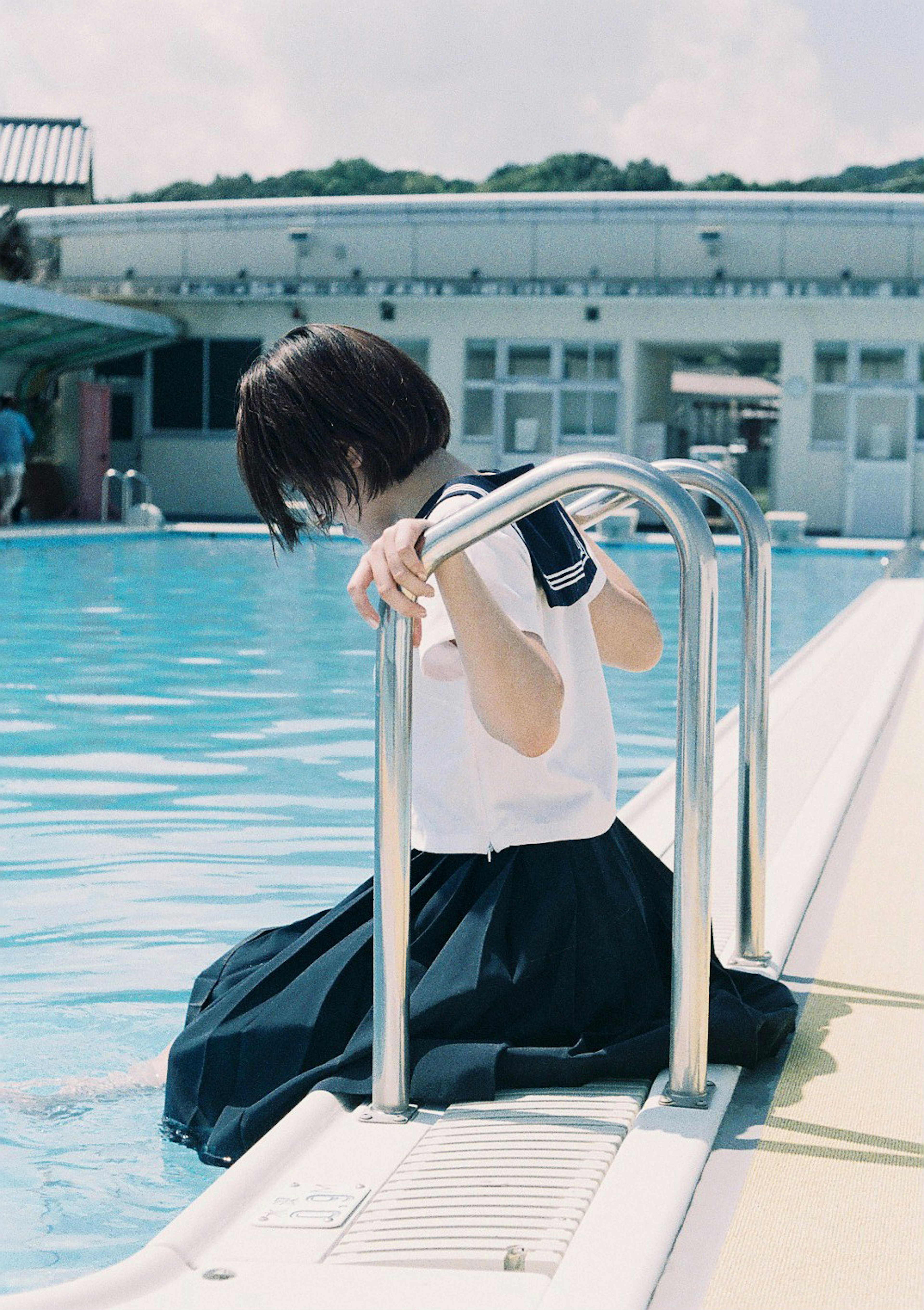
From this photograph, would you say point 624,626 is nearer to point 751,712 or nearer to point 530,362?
point 751,712

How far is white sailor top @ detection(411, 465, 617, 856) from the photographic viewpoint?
2.08 meters

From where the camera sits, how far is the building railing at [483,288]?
21938 millimetres

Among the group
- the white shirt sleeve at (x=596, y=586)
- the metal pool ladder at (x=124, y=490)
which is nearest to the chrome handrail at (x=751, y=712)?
the white shirt sleeve at (x=596, y=586)

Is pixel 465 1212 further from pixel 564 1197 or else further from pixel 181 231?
pixel 181 231

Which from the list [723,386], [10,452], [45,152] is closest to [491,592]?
[10,452]

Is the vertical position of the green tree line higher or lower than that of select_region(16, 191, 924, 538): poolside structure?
higher

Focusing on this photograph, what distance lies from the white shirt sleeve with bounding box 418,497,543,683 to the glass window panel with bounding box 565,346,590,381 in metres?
22.3

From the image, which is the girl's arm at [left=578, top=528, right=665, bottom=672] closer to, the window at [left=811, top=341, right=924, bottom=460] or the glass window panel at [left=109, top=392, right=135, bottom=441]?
the window at [left=811, top=341, right=924, bottom=460]

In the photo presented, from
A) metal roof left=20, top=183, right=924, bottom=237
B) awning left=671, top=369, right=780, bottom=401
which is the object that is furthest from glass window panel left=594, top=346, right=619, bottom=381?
awning left=671, top=369, right=780, bottom=401

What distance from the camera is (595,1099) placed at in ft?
6.72

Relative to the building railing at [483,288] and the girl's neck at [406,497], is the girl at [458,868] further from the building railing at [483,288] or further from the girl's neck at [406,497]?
the building railing at [483,288]

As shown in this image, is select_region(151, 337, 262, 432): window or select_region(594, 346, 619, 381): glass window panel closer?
select_region(594, 346, 619, 381): glass window panel

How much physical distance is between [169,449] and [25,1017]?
23.0 m

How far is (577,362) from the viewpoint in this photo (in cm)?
2389
